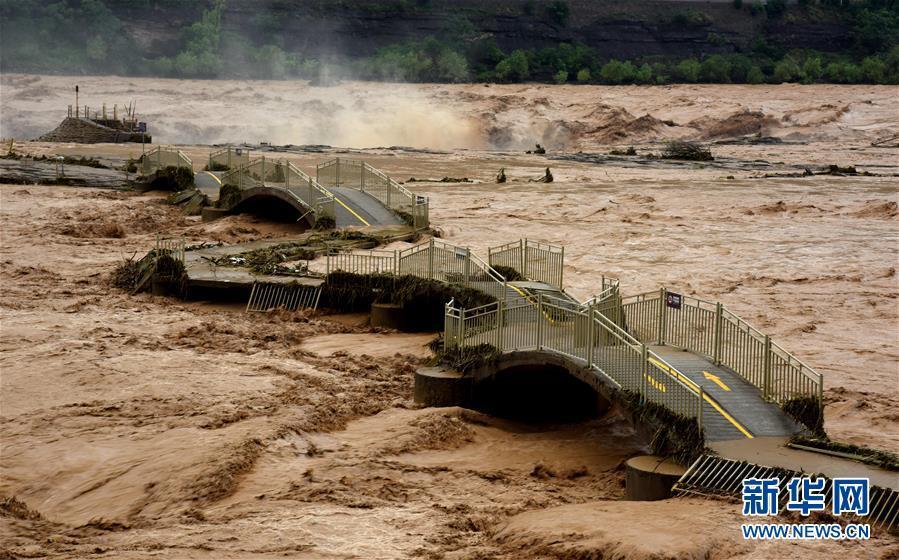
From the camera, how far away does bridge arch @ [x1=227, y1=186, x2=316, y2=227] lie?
131 feet

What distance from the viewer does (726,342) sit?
2033 centimetres

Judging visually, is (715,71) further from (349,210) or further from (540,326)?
(540,326)

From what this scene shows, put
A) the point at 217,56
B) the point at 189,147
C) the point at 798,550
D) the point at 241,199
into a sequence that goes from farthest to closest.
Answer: the point at 217,56 → the point at 189,147 → the point at 241,199 → the point at 798,550

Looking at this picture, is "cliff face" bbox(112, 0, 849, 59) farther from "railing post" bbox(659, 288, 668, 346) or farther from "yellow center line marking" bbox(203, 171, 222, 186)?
"railing post" bbox(659, 288, 668, 346)

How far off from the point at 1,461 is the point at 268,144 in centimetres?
6202

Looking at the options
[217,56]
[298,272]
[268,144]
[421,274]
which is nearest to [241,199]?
[298,272]

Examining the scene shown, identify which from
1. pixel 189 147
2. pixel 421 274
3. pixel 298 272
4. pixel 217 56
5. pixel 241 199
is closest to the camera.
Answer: pixel 421 274

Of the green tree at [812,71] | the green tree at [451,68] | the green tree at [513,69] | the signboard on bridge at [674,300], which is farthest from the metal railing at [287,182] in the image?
the green tree at [513,69]

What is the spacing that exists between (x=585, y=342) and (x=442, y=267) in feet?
27.2

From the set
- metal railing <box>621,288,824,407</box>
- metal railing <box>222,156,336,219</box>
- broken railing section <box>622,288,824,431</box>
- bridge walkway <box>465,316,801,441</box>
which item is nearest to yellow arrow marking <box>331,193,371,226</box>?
metal railing <box>222,156,336,219</box>

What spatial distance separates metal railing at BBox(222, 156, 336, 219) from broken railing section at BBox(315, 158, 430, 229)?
1.01 metres

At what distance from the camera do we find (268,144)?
80625 millimetres

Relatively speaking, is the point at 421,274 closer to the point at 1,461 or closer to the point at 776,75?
the point at 1,461

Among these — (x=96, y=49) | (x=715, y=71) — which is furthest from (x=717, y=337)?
(x=96, y=49)
